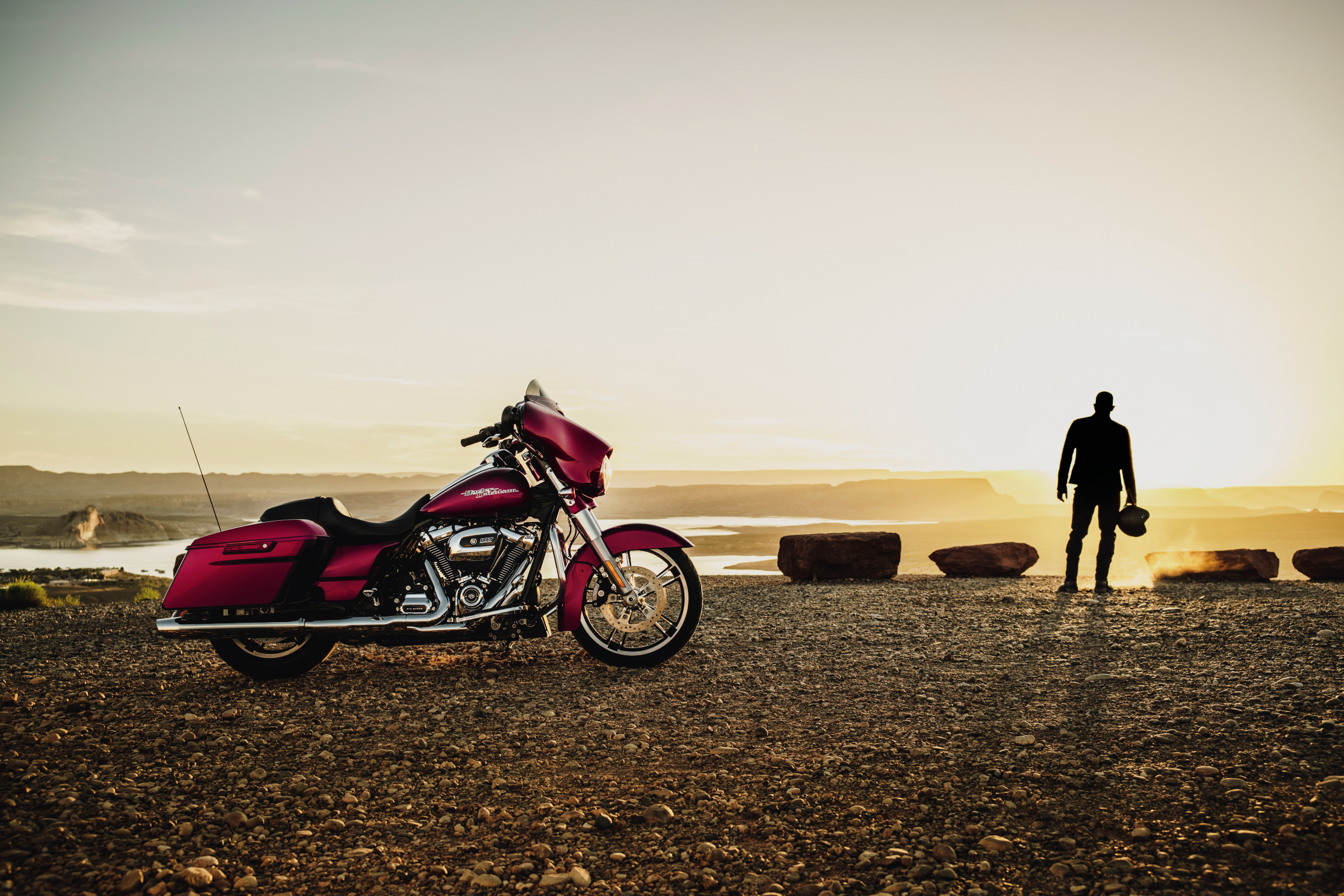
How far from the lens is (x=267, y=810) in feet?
11.0

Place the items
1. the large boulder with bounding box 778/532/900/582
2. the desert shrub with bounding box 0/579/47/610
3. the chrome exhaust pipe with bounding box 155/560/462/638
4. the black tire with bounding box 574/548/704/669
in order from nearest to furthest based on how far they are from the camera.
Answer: the chrome exhaust pipe with bounding box 155/560/462/638
the black tire with bounding box 574/548/704/669
the desert shrub with bounding box 0/579/47/610
the large boulder with bounding box 778/532/900/582

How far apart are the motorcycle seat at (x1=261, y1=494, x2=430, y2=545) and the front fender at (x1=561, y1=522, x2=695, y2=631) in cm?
120

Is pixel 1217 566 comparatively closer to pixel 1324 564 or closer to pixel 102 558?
pixel 1324 564

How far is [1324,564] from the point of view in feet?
34.4

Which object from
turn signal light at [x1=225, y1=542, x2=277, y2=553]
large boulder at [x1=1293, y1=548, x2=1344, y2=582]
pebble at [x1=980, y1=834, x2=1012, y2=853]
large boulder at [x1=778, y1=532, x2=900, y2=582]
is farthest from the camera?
large boulder at [x1=778, y1=532, x2=900, y2=582]


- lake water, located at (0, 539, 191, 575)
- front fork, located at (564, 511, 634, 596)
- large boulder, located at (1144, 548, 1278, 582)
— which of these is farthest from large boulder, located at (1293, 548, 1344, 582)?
lake water, located at (0, 539, 191, 575)

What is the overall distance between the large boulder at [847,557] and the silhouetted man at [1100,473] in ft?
8.00

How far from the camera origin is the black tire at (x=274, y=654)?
5688 mm

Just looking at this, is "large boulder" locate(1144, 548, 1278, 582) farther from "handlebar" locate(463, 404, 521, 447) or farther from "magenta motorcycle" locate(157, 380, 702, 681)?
"handlebar" locate(463, 404, 521, 447)

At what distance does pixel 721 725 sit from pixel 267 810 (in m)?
2.29

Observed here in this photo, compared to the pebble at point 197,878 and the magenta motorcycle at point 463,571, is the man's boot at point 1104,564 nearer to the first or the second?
the magenta motorcycle at point 463,571

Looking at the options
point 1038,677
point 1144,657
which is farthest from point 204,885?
point 1144,657

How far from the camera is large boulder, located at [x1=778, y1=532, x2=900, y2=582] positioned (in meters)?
11.6

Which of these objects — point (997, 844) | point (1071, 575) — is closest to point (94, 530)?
point (1071, 575)
